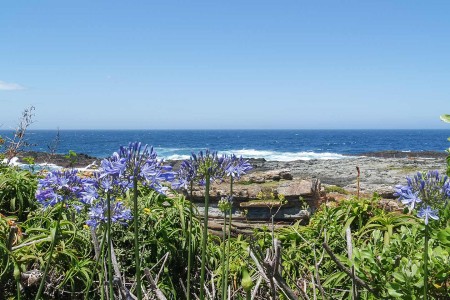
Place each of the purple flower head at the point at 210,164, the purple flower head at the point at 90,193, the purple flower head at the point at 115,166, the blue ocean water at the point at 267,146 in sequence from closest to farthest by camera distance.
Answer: the purple flower head at the point at 115,166 < the purple flower head at the point at 90,193 < the purple flower head at the point at 210,164 < the blue ocean water at the point at 267,146

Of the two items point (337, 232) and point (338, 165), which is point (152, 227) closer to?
point (337, 232)

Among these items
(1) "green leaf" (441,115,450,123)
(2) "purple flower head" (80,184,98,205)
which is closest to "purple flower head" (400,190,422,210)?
(1) "green leaf" (441,115,450,123)

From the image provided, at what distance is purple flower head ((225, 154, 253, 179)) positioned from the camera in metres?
1.98

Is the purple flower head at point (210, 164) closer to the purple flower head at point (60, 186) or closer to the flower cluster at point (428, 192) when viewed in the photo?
the purple flower head at point (60, 186)

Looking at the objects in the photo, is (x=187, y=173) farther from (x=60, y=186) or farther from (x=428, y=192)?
(x=428, y=192)

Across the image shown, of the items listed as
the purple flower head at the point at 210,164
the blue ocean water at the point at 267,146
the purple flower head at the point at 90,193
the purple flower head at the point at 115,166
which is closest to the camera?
the purple flower head at the point at 115,166

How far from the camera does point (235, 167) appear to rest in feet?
6.70

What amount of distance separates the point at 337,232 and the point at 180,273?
1.17 m

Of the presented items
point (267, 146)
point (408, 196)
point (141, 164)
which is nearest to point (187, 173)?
point (141, 164)

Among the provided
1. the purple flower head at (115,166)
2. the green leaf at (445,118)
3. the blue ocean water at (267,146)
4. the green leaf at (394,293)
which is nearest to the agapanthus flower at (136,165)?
the purple flower head at (115,166)

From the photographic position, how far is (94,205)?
1989 millimetres

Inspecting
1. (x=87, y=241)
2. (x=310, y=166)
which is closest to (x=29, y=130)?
(x=87, y=241)

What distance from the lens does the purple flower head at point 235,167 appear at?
1.98 m

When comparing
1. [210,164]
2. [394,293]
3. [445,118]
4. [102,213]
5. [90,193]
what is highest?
[445,118]
